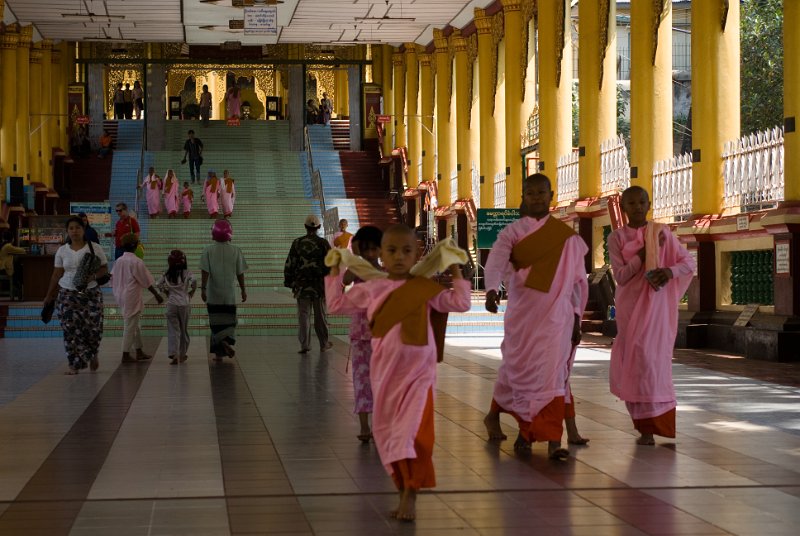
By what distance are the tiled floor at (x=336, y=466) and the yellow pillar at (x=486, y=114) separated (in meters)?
15.0

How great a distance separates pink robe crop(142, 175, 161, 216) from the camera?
28516mm

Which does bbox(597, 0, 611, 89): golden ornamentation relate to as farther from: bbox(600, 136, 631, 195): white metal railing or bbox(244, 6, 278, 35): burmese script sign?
bbox(244, 6, 278, 35): burmese script sign

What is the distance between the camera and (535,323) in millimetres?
7152

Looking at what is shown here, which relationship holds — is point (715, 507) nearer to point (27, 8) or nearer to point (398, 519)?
point (398, 519)

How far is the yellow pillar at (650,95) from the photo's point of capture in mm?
17688

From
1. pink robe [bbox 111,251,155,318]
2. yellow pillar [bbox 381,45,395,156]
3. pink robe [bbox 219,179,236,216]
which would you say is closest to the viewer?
pink robe [bbox 111,251,155,318]

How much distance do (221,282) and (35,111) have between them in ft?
68.7

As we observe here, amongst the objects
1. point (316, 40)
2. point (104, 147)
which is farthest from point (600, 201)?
point (104, 147)

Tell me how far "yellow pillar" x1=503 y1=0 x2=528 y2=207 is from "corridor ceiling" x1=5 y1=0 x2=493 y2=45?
8.24 feet

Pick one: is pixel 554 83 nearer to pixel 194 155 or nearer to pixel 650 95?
pixel 650 95

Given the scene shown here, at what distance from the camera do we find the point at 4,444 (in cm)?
760

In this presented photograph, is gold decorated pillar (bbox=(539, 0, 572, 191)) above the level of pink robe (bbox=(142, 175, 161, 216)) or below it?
above

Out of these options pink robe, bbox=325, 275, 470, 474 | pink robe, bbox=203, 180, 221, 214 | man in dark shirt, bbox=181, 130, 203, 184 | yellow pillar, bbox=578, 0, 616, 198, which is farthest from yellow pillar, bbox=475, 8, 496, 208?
pink robe, bbox=325, 275, 470, 474

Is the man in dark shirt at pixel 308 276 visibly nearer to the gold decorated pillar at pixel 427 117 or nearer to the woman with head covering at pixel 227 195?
the woman with head covering at pixel 227 195
